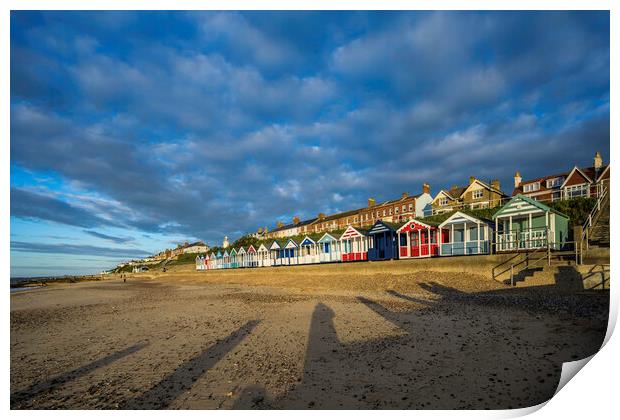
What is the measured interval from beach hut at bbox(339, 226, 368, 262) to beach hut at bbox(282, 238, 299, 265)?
942 centimetres

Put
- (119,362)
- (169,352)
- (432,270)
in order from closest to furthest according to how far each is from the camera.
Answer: (119,362)
(169,352)
(432,270)

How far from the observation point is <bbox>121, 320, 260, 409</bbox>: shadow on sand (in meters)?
5.23

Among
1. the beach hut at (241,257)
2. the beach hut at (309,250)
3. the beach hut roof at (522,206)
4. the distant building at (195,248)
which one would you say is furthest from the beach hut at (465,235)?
the distant building at (195,248)

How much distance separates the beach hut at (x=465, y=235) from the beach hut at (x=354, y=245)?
9.49 meters

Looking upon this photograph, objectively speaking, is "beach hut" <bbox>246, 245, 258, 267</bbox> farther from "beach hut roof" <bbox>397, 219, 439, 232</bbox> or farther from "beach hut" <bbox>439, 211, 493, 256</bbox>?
"beach hut" <bbox>439, 211, 493, 256</bbox>

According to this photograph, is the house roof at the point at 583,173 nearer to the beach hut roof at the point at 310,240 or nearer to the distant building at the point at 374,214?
the distant building at the point at 374,214

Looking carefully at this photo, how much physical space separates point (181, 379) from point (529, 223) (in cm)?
2308

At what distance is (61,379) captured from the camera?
21.1ft

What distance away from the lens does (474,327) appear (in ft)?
27.5

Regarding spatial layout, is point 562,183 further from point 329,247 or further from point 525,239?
point 329,247

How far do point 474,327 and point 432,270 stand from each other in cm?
1237
